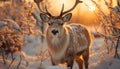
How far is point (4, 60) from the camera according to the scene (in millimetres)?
11891

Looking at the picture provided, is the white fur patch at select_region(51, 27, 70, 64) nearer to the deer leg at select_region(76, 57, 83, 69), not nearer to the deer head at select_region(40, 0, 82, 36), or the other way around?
the deer head at select_region(40, 0, 82, 36)

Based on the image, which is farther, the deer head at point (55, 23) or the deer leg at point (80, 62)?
the deer leg at point (80, 62)

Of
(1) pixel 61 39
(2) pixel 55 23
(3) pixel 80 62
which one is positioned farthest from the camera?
(3) pixel 80 62

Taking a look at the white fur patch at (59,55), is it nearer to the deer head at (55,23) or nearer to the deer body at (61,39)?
the deer body at (61,39)

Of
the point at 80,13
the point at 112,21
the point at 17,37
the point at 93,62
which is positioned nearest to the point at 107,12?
the point at 112,21

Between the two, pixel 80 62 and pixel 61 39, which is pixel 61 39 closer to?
pixel 61 39

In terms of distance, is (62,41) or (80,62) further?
(80,62)

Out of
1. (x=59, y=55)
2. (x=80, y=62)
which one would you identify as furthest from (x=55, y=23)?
(x=80, y=62)

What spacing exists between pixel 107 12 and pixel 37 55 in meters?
2.83

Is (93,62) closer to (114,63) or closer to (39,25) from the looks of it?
(114,63)

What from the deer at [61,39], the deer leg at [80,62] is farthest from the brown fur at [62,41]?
the deer leg at [80,62]

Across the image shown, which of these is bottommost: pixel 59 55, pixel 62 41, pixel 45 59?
pixel 45 59

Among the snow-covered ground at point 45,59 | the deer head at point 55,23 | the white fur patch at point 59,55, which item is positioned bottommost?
the snow-covered ground at point 45,59

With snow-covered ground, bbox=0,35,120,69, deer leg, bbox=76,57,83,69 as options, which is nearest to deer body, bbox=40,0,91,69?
deer leg, bbox=76,57,83,69
